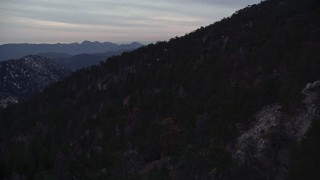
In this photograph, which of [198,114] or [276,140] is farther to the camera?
[198,114]

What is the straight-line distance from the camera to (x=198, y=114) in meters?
49.1

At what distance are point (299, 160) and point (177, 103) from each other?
36.9m

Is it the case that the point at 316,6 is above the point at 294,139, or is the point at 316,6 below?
Answer: above

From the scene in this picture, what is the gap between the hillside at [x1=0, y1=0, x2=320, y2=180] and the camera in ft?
103

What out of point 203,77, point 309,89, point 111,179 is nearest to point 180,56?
point 203,77

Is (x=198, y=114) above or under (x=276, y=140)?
under

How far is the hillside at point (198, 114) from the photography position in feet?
103

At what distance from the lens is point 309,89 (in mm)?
32969

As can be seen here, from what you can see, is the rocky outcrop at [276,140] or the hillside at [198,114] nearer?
the rocky outcrop at [276,140]

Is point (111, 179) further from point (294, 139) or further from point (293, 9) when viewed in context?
point (293, 9)

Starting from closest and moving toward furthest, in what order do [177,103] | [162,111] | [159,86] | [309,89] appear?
[309,89], [177,103], [162,111], [159,86]

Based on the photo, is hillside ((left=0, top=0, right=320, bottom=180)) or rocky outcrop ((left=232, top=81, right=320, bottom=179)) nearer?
rocky outcrop ((left=232, top=81, right=320, bottom=179))

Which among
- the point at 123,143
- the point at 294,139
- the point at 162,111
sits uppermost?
the point at 294,139

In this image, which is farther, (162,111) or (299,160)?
(162,111)
